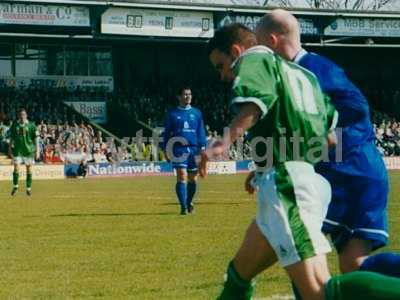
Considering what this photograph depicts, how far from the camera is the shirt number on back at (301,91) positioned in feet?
17.1

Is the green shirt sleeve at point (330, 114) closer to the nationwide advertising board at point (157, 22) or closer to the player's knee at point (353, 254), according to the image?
the player's knee at point (353, 254)

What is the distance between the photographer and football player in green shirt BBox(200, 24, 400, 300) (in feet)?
16.5

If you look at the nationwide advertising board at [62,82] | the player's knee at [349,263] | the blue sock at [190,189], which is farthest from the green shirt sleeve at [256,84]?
the nationwide advertising board at [62,82]

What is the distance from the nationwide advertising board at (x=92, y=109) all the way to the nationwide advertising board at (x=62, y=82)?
167 centimetres

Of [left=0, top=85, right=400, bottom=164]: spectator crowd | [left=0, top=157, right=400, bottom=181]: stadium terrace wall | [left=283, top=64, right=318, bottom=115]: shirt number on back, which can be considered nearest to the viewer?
[left=283, top=64, right=318, bottom=115]: shirt number on back

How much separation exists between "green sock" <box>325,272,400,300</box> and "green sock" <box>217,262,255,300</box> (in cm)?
113

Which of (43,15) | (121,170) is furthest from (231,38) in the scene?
(43,15)

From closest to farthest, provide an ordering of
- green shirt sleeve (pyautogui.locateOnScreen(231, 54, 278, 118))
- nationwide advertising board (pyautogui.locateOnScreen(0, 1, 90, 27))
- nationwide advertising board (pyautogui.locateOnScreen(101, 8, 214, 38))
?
green shirt sleeve (pyautogui.locateOnScreen(231, 54, 278, 118)), nationwide advertising board (pyautogui.locateOnScreen(0, 1, 90, 27)), nationwide advertising board (pyautogui.locateOnScreen(101, 8, 214, 38))

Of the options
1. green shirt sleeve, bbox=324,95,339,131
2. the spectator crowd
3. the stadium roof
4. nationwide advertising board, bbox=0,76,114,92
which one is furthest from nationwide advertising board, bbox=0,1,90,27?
green shirt sleeve, bbox=324,95,339,131

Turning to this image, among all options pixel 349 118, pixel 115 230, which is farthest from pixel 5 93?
pixel 349 118

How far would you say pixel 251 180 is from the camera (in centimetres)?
600

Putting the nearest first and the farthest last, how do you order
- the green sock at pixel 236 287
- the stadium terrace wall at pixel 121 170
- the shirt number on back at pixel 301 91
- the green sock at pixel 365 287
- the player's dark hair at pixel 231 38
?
the green sock at pixel 365 287
the shirt number on back at pixel 301 91
the player's dark hair at pixel 231 38
the green sock at pixel 236 287
the stadium terrace wall at pixel 121 170

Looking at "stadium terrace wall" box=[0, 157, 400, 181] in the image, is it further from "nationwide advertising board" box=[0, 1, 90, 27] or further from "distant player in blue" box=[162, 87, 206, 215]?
"distant player in blue" box=[162, 87, 206, 215]

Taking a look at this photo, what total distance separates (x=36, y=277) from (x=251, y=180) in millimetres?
3900
